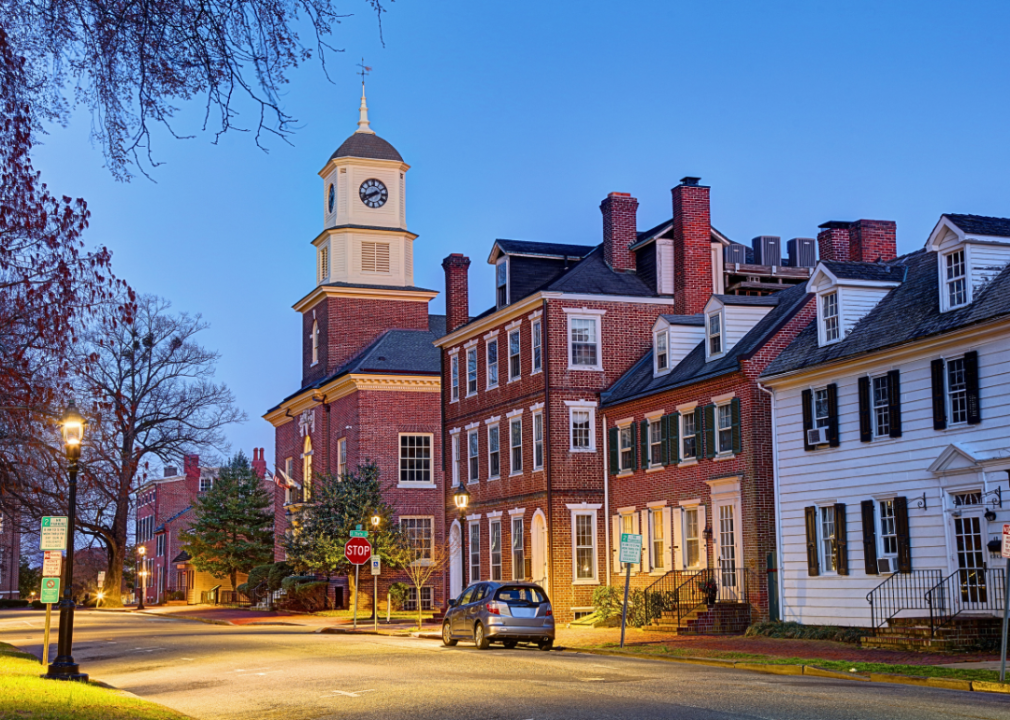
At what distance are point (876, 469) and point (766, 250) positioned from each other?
15.9 m

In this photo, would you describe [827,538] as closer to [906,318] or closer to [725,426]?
[725,426]

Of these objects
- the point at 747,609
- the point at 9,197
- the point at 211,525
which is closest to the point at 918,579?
the point at 747,609

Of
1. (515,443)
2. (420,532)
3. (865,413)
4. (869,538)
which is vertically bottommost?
(869,538)

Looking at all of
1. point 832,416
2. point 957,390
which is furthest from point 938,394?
point 832,416

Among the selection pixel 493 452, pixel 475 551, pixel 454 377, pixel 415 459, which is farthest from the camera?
pixel 415 459

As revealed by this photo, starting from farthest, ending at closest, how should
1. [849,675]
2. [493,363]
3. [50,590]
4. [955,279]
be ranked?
[493,363]
[955,279]
[50,590]
[849,675]

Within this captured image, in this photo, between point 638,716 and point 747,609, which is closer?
point 638,716

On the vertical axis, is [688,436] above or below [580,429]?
below

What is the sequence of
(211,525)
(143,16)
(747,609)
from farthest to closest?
1. (211,525)
2. (747,609)
3. (143,16)

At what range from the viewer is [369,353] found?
57.6 metres

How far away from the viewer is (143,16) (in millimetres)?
7852

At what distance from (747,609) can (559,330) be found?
1198 cm

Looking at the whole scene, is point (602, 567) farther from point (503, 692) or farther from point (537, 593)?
point (503, 692)

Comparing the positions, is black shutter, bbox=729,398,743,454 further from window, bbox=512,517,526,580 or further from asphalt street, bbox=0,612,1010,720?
window, bbox=512,517,526,580
